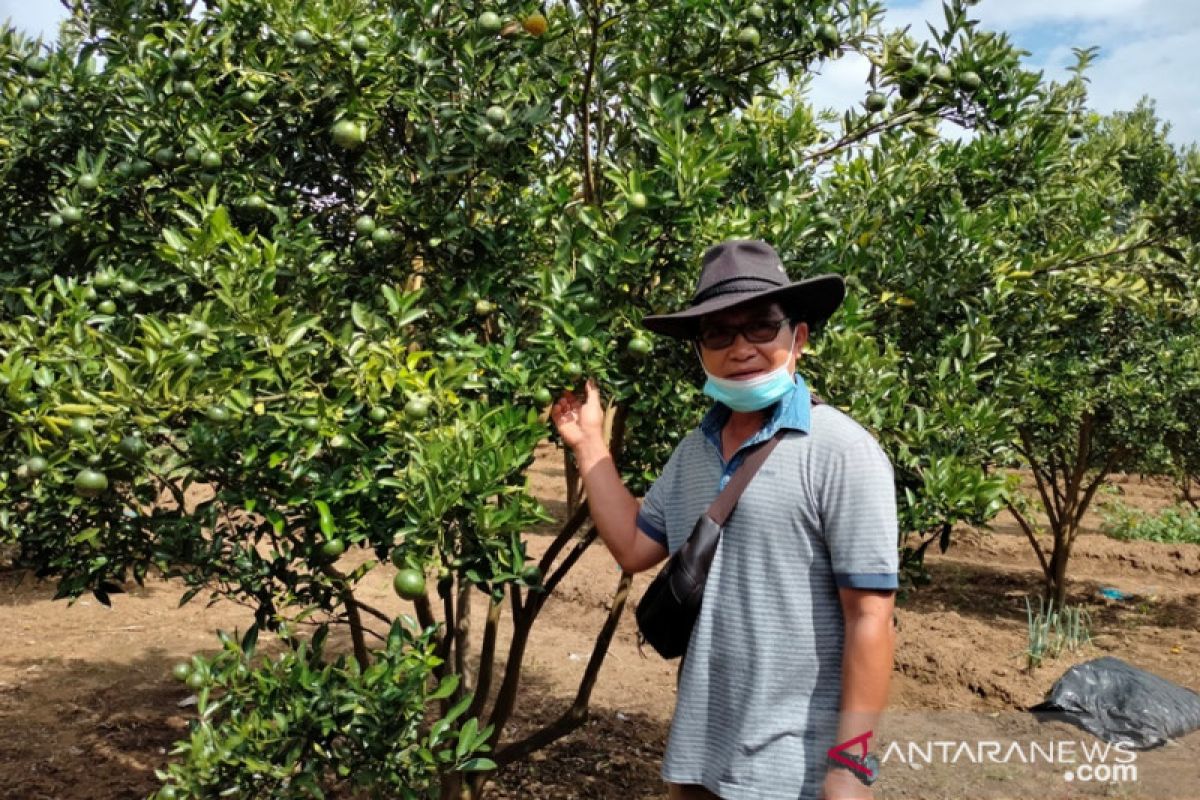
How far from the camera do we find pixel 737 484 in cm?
215

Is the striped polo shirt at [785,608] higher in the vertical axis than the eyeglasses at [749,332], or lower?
lower

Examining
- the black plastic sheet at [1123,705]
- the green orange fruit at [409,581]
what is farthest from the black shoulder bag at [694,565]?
the black plastic sheet at [1123,705]

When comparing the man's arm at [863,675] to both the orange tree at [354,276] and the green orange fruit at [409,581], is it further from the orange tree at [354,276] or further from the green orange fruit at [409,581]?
the green orange fruit at [409,581]

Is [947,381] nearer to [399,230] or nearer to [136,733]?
[399,230]

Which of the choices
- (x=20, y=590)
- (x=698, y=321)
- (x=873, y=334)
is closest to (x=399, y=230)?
(x=698, y=321)

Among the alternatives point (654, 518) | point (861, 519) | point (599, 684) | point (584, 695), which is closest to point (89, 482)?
point (654, 518)

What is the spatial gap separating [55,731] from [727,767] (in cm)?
482

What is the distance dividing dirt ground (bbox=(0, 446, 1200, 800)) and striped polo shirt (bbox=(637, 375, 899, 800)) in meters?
1.08

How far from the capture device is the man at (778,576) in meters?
2.00

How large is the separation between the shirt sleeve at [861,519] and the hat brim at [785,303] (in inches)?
15.2

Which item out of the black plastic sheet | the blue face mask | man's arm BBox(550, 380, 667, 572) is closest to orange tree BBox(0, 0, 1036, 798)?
man's arm BBox(550, 380, 667, 572)

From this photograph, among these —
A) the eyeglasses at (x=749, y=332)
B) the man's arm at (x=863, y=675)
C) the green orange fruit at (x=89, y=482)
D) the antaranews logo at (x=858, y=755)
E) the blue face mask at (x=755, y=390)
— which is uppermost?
the eyeglasses at (x=749, y=332)

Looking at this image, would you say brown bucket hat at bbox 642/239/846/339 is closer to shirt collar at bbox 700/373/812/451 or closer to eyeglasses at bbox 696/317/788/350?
eyeglasses at bbox 696/317/788/350

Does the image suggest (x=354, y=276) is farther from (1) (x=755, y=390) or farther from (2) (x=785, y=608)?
(2) (x=785, y=608)
